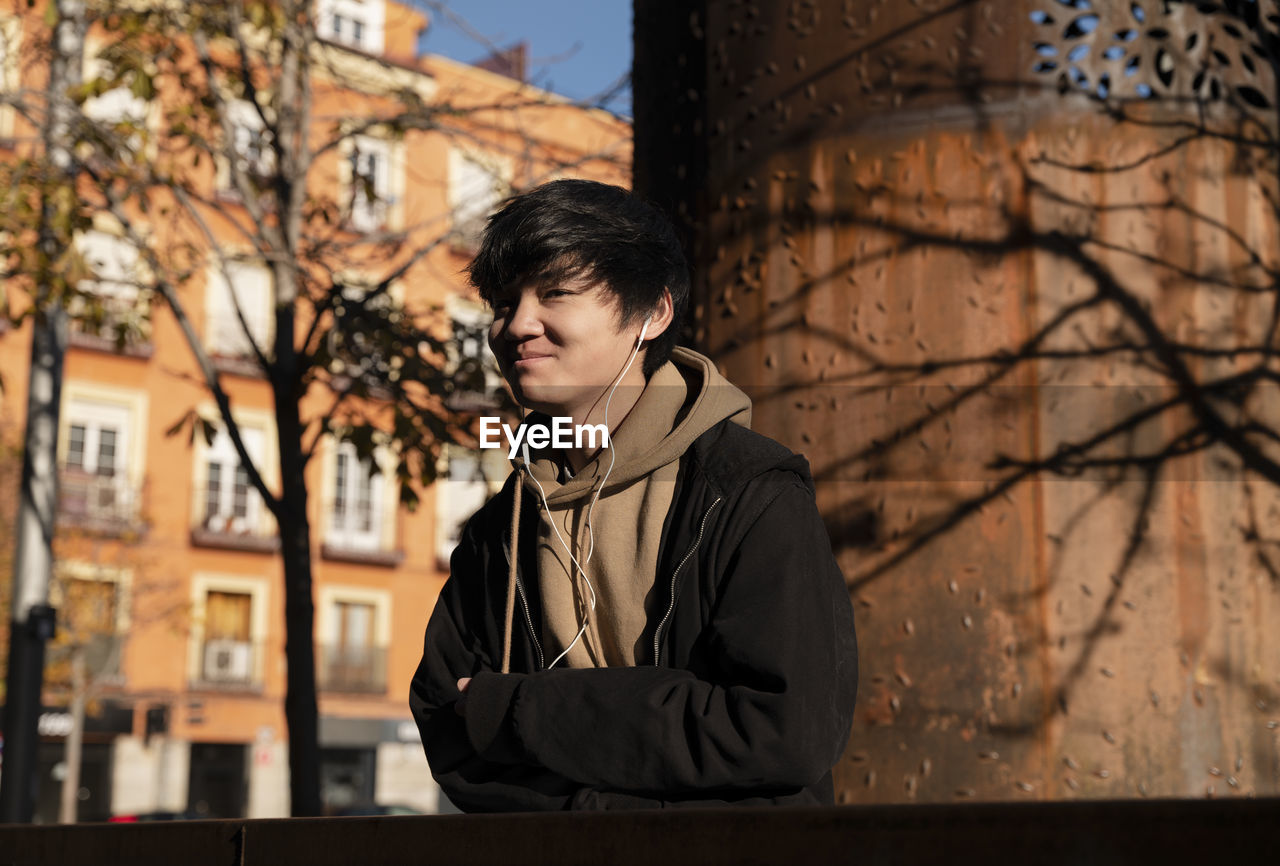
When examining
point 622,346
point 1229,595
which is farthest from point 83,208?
point 622,346

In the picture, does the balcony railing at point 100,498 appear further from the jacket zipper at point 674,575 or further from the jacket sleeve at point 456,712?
the jacket zipper at point 674,575

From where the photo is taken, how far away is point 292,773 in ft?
25.1

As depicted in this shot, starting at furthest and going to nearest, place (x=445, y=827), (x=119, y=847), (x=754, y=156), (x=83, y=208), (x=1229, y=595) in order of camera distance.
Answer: (x=83, y=208) → (x=754, y=156) → (x=1229, y=595) → (x=119, y=847) → (x=445, y=827)

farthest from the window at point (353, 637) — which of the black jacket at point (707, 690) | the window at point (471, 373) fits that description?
the black jacket at point (707, 690)

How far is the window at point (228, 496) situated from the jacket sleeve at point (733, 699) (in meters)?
31.8

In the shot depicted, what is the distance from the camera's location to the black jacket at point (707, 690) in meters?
1.53

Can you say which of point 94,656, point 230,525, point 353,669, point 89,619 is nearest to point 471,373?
point 89,619

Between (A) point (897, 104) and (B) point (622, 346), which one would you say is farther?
(A) point (897, 104)

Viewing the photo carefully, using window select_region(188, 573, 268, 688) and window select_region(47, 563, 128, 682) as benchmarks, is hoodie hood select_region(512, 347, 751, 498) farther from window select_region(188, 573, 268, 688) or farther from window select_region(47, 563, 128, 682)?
window select_region(188, 573, 268, 688)

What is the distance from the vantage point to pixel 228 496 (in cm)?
3300

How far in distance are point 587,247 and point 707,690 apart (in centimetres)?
56

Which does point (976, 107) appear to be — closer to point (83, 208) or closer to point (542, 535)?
point (542, 535)

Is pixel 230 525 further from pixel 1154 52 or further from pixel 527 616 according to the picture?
pixel 527 616

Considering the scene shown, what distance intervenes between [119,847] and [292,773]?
6.24 metres
